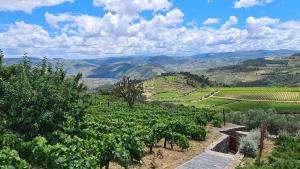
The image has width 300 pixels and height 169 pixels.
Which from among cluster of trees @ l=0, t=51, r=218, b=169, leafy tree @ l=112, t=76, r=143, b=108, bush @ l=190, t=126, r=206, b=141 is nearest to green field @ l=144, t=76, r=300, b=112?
leafy tree @ l=112, t=76, r=143, b=108

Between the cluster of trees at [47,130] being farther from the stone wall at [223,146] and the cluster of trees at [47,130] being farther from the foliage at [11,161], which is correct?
the stone wall at [223,146]

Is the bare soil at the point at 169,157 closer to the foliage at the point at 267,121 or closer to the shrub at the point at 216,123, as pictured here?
the shrub at the point at 216,123

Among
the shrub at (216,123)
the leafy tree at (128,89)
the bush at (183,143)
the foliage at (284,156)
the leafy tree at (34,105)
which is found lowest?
the shrub at (216,123)

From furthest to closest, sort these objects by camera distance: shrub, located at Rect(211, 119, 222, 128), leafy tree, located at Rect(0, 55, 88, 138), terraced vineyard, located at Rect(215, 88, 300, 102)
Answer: terraced vineyard, located at Rect(215, 88, 300, 102)
shrub, located at Rect(211, 119, 222, 128)
leafy tree, located at Rect(0, 55, 88, 138)

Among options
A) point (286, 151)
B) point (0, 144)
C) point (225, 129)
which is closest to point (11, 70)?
point (0, 144)

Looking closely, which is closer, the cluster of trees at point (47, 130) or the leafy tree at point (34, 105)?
the cluster of trees at point (47, 130)

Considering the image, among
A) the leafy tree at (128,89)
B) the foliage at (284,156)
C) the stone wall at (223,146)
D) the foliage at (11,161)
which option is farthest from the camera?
the leafy tree at (128,89)

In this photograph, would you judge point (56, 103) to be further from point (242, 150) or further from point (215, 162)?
point (242, 150)

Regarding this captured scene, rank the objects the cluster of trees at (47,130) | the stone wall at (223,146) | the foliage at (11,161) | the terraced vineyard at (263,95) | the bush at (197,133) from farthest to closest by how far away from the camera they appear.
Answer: the terraced vineyard at (263,95) → the bush at (197,133) → the stone wall at (223,146) → the cluster of trees at (47,130) → the foliage at (11,161)

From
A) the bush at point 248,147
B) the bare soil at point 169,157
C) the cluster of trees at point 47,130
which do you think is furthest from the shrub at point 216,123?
the cluster of trees at point 47,130

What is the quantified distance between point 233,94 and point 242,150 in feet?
343

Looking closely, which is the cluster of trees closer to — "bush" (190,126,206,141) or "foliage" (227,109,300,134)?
"bush" (190,126,206,141)

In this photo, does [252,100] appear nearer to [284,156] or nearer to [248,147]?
[248,147]

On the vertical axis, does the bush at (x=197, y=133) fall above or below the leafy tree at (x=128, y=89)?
below
